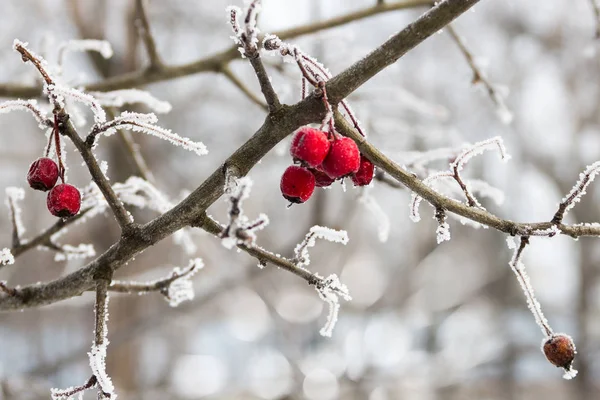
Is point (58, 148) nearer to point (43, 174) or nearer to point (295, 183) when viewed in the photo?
point (43, 174)

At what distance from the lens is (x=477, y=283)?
11359 millimetres

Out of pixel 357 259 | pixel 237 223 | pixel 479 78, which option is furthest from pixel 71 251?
pixel 357 259

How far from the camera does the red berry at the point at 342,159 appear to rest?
82 centimetres

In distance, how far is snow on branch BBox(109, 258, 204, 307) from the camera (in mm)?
1216

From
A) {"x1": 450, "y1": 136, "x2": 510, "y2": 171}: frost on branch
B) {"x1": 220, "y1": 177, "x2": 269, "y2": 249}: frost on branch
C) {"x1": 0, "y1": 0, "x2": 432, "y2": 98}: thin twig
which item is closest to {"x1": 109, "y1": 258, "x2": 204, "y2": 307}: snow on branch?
{"x1": 220, "y1": 177, "x2": 269, "y2": 249}: frost on branch

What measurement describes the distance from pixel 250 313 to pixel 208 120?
585 cm

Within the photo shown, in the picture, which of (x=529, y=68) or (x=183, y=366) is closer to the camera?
(x=529, y=68)

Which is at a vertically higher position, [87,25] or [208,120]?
[208,120]

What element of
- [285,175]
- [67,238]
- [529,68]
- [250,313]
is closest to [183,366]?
[250,313]

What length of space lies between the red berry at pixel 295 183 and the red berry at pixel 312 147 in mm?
56

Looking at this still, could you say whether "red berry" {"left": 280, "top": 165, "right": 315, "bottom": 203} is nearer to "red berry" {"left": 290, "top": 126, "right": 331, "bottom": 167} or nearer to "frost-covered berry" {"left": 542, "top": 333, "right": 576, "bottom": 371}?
"red berry" {"left": 290, "top": 126, "right": 331, "bottom": 167}

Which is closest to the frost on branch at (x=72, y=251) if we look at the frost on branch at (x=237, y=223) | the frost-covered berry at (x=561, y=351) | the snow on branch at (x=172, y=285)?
the snow on branch at (x=172, y=285)

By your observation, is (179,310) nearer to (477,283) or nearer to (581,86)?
(581,86)

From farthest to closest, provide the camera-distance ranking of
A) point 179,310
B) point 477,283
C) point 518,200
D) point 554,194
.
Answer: point 477,283 → point 518,200 → point 554,194 → point 179,310
